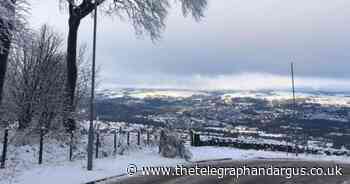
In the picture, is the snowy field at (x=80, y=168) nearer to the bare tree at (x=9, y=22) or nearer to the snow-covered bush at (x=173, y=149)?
the snow-covered bush at (x=173, y=149)

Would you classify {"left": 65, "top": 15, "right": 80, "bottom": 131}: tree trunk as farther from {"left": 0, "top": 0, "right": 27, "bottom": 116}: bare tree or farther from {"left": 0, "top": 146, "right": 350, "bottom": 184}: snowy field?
{"left": 0, "top": 0, "right": 27, "bottom": 116}: bare tree

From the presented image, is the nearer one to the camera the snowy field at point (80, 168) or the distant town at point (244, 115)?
the snowy field at point (80, 168)

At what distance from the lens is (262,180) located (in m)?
17.6

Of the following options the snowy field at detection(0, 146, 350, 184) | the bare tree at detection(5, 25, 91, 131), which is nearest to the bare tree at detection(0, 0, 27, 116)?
the snowy field at detection(0, 146, 350, 184)

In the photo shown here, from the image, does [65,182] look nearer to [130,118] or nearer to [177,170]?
[177,170]

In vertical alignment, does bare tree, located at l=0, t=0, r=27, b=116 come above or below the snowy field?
above

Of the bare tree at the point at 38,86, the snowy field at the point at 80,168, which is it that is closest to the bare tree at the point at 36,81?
the bare tree at the point at 38,86

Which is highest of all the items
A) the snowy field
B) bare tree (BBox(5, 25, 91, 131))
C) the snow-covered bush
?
bare tree (BBox(5, 25, 91, 131))

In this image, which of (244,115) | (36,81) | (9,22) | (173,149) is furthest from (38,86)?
(244,115)

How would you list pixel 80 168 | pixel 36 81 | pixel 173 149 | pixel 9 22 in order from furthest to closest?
pixel 36 81
pixel 173 149
pixel 80 168
pixel 9 22

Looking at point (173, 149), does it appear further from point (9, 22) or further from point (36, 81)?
point (9, 22)

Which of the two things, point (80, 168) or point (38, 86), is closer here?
point (80, 168)

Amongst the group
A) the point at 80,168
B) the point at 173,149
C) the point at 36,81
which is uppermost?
Result: the point at 36,81

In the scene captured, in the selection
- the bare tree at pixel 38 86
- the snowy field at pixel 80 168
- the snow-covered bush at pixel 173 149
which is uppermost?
the bare tree at pixel 38 86
